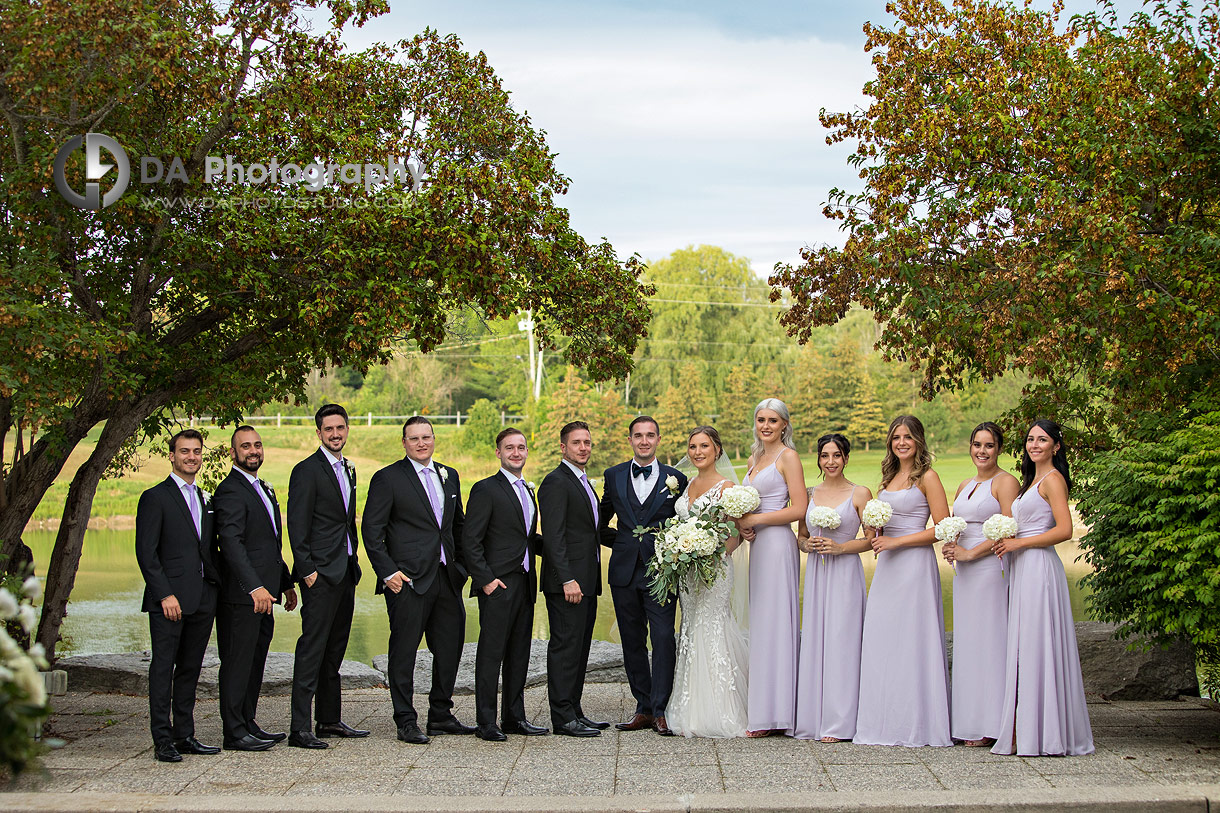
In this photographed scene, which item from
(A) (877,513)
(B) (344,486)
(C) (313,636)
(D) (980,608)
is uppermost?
(B) (344,486)

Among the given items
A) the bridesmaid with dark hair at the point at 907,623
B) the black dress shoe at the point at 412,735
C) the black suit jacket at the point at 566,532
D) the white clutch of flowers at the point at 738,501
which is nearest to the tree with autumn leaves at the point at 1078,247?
the bridesmaid with dark hair at the point at 907,623

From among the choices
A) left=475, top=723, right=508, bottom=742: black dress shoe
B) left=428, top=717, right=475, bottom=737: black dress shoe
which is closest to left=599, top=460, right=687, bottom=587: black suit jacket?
left=475, top=723, right=508, bottom=742: black dress shoe

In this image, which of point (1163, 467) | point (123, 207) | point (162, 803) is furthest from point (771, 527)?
point (123, 207)

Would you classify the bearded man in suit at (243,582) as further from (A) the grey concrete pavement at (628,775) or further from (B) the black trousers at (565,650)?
(B) the black trousers at (565,650)

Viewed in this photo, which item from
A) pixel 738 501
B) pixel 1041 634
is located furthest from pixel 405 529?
pixel 1041 634

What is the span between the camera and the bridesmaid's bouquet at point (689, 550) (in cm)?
717

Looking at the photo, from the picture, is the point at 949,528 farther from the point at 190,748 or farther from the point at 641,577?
the point at 190,748

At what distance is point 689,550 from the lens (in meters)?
7.14

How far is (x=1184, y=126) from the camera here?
9.05 m

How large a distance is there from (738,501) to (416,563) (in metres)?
2.14

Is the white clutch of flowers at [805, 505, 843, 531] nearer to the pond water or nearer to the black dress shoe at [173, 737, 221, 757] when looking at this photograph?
the black dress shoe at [173, 737, 221, 757]

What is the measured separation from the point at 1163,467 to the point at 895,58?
19.7ft

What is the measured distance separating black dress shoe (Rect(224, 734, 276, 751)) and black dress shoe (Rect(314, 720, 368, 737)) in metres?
0.49

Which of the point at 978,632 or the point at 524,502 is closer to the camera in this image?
the point at 978,632
